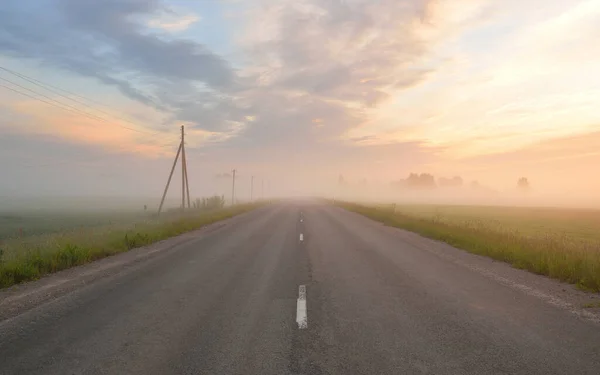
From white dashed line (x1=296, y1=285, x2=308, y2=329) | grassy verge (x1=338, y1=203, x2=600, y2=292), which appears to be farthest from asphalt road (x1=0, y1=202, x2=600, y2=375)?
grassy verge (x1=338, y1=203, x2=600, y2=292)

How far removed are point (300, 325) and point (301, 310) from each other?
712 mm

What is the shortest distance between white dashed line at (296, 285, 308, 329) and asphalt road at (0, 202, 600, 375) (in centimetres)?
3

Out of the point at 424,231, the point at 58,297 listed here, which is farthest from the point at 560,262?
the point at 58,297

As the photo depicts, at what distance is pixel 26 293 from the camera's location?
6.93m

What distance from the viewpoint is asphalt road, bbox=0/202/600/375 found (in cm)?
379

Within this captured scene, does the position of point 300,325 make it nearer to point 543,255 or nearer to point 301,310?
point 301,310

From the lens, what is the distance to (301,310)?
566cm

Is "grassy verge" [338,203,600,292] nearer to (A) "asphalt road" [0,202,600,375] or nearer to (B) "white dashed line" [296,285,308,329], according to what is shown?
(A) "asphalt road" [0,202,600,375]

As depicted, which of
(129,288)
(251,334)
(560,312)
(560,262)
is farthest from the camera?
(560,262)

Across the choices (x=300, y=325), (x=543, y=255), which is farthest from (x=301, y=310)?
(x=543, y=255)

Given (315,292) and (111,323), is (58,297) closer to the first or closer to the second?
(111,323)

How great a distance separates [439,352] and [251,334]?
7.74 feet

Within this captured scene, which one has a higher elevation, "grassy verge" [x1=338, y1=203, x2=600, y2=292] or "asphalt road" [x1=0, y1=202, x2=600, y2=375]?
"grassy verge" [x1=338, y1=203, x2=600, y2=292]

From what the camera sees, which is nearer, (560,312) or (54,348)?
(54,348)
